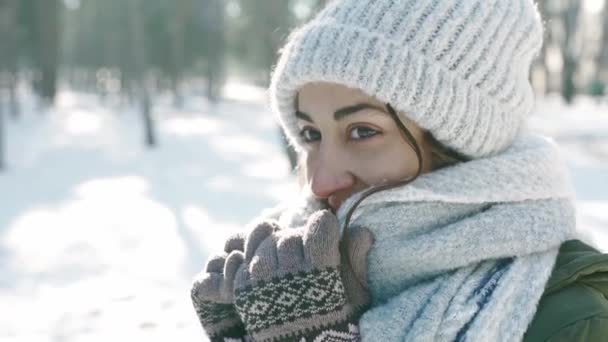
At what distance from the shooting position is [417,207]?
1.33 m

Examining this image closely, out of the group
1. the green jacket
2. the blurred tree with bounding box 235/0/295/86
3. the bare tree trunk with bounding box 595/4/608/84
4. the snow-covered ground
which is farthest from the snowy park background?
the blurred tree with bounding box 235/0/295/86

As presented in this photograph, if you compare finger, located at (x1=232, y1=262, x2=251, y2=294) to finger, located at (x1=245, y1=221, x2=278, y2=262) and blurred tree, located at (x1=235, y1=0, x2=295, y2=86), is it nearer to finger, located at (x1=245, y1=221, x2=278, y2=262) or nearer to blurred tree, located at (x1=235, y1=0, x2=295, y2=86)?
finger, located at (x1=245, y1=221, x2=278, y2=262)

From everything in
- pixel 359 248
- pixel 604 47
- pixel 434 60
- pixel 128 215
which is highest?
pixel 434 60

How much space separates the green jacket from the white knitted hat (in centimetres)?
35

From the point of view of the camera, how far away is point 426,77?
4.39ft

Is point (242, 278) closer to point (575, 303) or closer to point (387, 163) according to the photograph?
point (387, 163)

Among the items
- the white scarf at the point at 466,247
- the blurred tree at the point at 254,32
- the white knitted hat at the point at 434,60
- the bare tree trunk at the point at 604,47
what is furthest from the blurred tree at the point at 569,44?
the white scarf at the point at 466,247

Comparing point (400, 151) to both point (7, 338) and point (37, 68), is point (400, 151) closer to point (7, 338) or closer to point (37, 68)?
point (7, 338)

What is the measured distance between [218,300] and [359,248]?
346 mm

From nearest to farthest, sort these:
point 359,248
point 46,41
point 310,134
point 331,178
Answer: point 359,248 → point 331,178 → point 310,134 → point 46,41

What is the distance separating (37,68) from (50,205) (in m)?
19.8

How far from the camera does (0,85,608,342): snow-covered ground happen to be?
3.97m

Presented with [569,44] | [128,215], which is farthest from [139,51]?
[569,44]

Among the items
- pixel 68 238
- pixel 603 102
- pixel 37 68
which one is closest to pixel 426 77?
pixel 68 238
